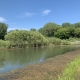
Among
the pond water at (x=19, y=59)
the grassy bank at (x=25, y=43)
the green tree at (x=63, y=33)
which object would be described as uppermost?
the green tree at (x=63, y=33)

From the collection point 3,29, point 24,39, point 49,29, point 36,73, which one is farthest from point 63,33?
point 36,73

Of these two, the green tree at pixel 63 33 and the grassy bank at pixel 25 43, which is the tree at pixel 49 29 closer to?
the green tree at pixel 63 33

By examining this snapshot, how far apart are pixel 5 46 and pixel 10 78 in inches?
1836

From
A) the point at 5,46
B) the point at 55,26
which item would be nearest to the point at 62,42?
the point at 5,46

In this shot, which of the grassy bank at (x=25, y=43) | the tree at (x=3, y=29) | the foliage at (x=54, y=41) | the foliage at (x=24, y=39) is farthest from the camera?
the tree at (x=3, y=29)

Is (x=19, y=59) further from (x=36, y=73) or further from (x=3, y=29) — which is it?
(x=3, y=29)

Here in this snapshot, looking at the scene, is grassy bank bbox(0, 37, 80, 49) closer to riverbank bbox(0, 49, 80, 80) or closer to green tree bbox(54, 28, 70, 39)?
green tree bbox(54, 28, 70, 39)

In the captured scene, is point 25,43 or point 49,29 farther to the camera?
point 49,29

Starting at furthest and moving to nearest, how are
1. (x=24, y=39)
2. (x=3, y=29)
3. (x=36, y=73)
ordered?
(x=3, y=29), (x=24, y=39), (x=36, y=73)

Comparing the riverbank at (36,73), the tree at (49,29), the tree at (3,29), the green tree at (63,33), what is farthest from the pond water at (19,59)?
the tree at (49,29)

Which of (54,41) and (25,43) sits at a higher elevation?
(54,41)

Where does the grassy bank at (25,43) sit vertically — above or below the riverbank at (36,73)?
above

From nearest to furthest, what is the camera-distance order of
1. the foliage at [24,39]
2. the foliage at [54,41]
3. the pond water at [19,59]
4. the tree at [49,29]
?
the pond water at [19,59] → the foliage at [24,39] → the foliage at [54,41] → the tree at [49,29]

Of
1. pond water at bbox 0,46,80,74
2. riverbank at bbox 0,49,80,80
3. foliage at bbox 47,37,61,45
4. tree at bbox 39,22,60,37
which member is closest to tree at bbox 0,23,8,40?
tree at bbox 39,22,60,37
